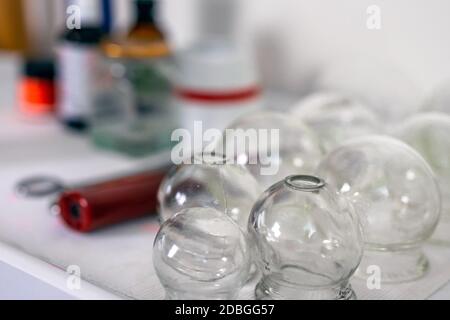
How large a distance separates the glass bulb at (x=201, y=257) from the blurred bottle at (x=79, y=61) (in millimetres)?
419

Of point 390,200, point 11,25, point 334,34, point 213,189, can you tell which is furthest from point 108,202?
point 11,25

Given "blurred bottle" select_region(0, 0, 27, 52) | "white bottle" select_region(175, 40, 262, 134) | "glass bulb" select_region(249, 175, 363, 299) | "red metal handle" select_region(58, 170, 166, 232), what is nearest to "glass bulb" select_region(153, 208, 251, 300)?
"glass bulb" select_region(249, 175, 363, 299)

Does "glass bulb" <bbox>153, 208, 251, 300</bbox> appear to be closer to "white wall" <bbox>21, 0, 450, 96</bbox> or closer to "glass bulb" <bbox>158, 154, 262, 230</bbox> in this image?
"glass bulb" <bbox>158, 154, 262, 230</bbox>

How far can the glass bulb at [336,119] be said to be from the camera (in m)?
0.61

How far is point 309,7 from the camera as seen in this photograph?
0.81 metres

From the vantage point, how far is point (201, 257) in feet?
1.45

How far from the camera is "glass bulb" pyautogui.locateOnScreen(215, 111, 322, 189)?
56cm

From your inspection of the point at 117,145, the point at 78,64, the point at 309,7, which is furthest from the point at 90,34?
the point at 309,7

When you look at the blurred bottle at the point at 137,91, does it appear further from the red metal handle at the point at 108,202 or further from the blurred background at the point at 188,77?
the red metal handle at the point at 108,202

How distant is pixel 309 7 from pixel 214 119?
16 centimetres

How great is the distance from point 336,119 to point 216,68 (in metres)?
0.17

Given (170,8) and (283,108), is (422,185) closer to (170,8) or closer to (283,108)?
(283,108)

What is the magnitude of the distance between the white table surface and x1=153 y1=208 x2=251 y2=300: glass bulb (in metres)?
A: 0.04
